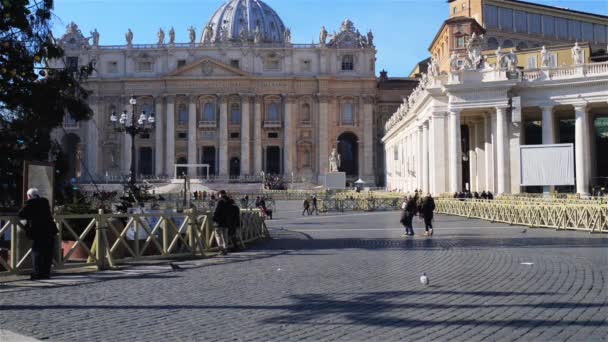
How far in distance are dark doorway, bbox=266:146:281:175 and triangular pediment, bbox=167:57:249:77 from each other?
1047 centimetres

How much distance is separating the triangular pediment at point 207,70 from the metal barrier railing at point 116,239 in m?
64.7

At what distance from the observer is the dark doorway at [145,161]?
8181 centimetres

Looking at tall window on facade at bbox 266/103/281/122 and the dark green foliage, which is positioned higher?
tall window on facade at bbox 266/103/281/122

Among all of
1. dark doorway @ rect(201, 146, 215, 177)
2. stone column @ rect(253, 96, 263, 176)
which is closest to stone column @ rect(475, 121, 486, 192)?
stone column @ rect(253, 96, 263, 176)

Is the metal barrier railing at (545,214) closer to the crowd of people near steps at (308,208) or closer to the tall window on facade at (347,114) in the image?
the crowd of people near steps at (308,208)

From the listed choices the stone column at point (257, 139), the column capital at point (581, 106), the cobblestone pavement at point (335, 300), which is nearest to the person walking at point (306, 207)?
the column capital at point (581, 106)

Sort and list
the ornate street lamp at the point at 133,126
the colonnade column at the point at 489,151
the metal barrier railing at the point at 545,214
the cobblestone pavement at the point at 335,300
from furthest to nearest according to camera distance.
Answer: the colonnade column at the point at 489,151
the ornate street lamp at the point at 133,126
the metal barrier railing at the point at 545,214
the cobblestone pavement at the point at 335,300

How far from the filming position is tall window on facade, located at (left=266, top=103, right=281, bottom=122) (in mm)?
81062

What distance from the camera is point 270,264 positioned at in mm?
12172

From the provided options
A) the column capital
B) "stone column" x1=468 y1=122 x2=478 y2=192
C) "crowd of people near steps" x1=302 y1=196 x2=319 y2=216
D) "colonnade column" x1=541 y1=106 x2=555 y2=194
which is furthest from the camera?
"stone column" x1=468 y1=122 x2=478 y2=192

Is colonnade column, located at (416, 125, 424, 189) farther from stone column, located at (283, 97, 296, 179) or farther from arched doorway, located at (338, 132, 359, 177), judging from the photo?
arched doorway, located at (338, 132, 359, 177)

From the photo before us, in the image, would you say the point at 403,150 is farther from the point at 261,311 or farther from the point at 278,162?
the point at 261,311

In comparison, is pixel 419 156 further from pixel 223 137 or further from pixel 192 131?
pixel 192 131

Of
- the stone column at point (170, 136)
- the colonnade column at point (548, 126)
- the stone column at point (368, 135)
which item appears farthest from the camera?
the stone column at point (368, 135)
